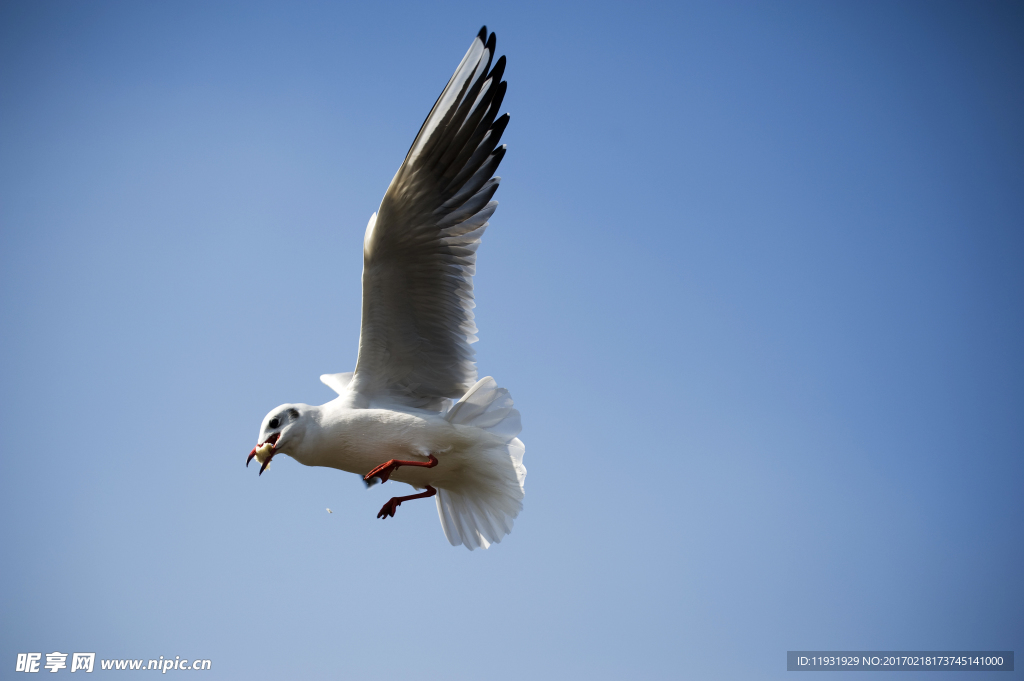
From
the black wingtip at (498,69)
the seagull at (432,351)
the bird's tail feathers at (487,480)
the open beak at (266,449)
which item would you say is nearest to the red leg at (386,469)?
the seagull at (432,351)

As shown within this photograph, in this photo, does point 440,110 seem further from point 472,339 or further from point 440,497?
point 440,497

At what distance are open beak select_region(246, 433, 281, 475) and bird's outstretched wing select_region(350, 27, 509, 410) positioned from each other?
52 cm

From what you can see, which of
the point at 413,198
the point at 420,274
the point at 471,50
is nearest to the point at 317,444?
the point at 420,274

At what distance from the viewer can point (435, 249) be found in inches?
155

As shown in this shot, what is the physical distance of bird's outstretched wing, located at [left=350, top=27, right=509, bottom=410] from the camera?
374cm

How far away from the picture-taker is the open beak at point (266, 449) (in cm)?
373

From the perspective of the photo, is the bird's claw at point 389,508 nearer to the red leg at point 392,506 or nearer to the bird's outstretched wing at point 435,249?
the red leg at point 392,506

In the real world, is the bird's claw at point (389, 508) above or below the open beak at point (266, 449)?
below

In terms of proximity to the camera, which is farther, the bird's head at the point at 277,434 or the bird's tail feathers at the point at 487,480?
the bird's tail feathers at the point at 487,480

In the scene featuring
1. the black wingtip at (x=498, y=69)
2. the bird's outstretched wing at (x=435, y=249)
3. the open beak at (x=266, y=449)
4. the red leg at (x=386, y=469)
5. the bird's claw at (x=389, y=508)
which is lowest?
the bird's claw at (x=389, y=508)

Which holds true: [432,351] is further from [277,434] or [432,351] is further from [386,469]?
[277,434]

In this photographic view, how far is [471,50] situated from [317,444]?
6.28 feet

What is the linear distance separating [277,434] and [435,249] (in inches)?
44.5

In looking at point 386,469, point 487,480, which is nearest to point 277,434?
point 386,469
